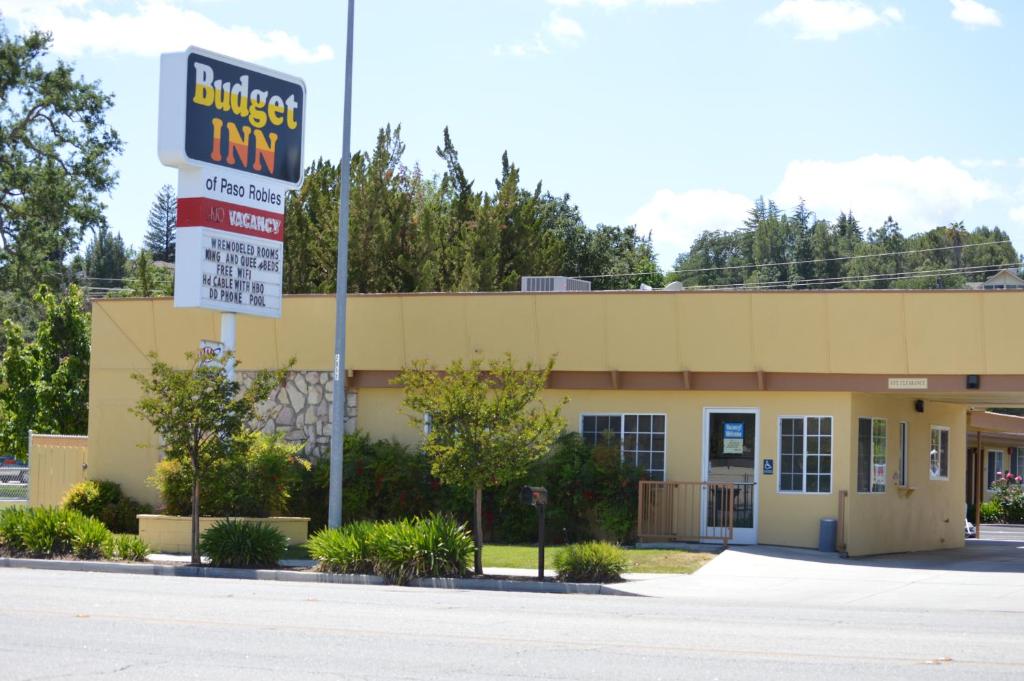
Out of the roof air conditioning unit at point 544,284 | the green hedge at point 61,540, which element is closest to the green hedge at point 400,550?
the green hedge at point 61,540

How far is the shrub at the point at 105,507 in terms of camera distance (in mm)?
27578

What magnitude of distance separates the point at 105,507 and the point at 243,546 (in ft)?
26.4

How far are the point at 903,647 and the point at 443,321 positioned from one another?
52.1ft

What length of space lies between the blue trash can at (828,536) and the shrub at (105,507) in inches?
558

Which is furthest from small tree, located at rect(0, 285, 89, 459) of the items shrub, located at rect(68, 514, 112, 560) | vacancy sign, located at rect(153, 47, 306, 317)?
shrub, located at rect(68, 514, 112, 560)

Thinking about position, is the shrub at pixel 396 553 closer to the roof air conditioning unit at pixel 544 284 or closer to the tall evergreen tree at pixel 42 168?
the roof air conditioning unit at pixel 544 284

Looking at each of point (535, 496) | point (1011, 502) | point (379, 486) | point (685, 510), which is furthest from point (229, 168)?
point (1011, 502)

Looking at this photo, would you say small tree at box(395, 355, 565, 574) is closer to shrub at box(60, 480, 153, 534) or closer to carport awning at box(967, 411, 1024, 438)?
shrub at box(60, 480, 153, 534)

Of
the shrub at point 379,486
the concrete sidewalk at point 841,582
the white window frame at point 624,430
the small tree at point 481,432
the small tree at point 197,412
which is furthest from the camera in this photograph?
the shrub at point 379,486

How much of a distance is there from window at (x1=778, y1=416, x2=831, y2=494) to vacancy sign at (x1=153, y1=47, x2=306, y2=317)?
10.2 meters

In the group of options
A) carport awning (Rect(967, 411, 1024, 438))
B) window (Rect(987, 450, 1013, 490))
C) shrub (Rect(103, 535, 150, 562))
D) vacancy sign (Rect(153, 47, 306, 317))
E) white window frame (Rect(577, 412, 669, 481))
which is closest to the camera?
shrub (Rect(103, 535, 150, 562))

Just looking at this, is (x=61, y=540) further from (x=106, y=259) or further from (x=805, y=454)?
(x=106, y=259)

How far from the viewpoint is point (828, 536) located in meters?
24.2

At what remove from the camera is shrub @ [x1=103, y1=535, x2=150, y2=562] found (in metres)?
21.7
